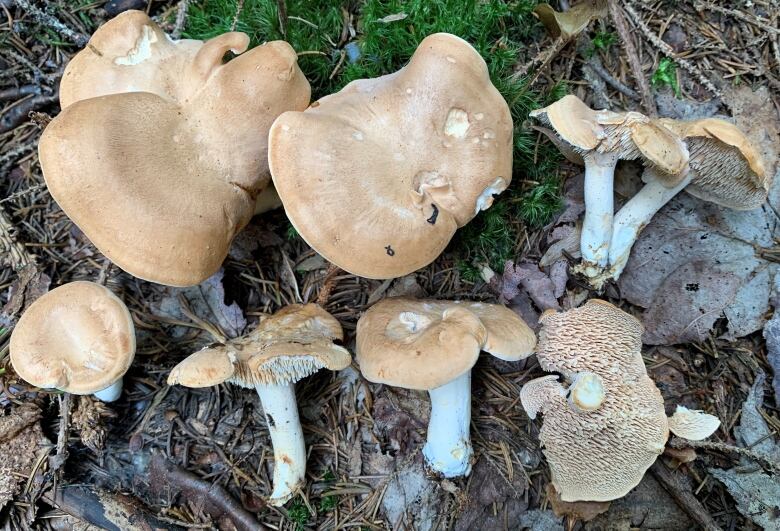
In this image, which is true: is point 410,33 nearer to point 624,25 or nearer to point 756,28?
point 624,25

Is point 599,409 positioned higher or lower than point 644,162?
lower

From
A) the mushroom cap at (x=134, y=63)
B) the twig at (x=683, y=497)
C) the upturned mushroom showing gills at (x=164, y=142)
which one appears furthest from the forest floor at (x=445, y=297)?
the upturned mushroom showing gills at (x=164, y=142)

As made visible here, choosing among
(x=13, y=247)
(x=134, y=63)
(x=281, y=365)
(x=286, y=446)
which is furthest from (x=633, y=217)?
(x=13, y=247)

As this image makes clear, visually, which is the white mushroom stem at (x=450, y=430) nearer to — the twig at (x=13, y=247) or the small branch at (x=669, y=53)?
the small branch at (x=669, y=53)

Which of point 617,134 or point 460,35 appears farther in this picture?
point 460,35

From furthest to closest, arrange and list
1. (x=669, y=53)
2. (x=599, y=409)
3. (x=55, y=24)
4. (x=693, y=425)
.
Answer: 1. (x=55, y=24)
2. (x=669, y=53)
3. (x=693, y=425)
4. (x=599, y=409)

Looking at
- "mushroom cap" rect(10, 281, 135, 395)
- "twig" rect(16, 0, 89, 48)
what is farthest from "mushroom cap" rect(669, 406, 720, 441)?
"twig" rect(16, 0, 89, 48)

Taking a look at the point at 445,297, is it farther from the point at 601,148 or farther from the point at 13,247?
the point at 13,247

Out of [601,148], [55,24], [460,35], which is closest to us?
[601,148]
